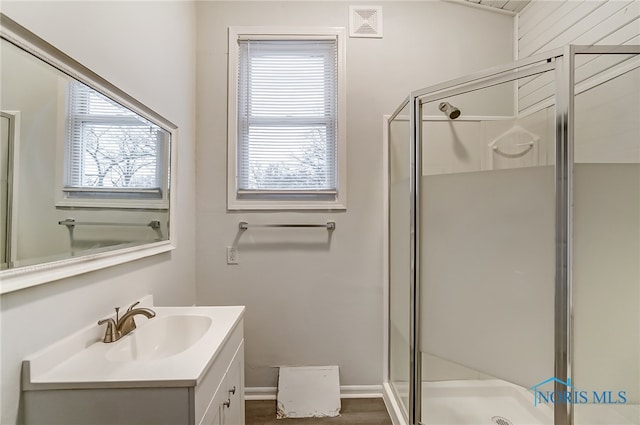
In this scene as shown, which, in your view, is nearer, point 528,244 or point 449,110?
point 528,244

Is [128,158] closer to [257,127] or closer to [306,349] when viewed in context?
[257,127]

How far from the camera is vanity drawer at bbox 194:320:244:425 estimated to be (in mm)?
827

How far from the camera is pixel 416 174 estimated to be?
59.8 inches

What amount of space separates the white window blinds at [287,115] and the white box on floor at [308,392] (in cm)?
124

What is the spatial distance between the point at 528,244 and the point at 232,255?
65.0 inches

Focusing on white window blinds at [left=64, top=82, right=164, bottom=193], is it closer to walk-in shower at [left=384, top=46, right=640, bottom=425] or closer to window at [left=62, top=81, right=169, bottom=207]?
window at [left=62, top=81, right=169, bottom=207]

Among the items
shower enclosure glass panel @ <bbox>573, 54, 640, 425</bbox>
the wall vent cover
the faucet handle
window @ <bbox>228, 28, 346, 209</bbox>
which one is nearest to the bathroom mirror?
the faucet handle

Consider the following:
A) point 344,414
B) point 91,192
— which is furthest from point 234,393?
point 91,192

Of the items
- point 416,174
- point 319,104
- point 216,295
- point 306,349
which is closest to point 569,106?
point 416,174

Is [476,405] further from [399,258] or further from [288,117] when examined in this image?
[288,117]

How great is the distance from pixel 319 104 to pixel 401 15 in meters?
0.84

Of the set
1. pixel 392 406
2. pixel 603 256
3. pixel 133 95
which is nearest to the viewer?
pixel 603 256

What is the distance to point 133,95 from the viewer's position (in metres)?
1.23

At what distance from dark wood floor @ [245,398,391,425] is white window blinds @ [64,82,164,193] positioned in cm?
149
